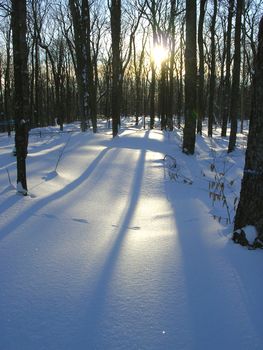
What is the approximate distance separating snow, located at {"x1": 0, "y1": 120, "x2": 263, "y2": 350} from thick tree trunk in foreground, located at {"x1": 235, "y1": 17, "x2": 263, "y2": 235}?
0.16 m

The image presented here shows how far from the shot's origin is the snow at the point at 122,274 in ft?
6.59

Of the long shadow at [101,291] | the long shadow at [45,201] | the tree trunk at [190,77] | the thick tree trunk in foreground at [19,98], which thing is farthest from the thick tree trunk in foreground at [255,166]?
the tree trunk at [190,77]

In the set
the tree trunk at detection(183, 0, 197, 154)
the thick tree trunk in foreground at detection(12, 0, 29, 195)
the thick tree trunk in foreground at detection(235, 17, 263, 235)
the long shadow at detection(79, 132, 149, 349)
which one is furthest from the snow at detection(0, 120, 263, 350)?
the tree trunk at detection(183, 0, 197, 154)

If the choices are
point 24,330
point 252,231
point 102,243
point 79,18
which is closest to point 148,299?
point 24,330

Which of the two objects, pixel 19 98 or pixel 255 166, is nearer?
pixel 255 166

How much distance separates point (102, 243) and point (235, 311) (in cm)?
148

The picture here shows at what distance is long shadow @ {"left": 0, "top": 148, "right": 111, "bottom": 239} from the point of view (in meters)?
3.45

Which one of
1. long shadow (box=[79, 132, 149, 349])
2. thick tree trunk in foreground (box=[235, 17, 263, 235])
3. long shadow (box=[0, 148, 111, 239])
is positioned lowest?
long shadow (box=[79, 132, 149, 349])

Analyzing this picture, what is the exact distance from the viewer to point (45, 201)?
14.8ft

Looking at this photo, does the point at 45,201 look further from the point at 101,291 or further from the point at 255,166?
the point at 255,166

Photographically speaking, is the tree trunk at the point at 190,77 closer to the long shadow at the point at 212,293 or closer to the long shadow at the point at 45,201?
the long shadow at the point at 45,201

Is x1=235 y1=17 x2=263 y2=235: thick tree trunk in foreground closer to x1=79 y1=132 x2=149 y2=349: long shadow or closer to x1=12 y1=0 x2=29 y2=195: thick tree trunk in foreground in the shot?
x1=79 y1=132 x2=149 y2=349: long shadow

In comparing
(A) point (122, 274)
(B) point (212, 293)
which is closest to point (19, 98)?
(A) point (122, 274)

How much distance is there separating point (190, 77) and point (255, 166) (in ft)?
23.3
